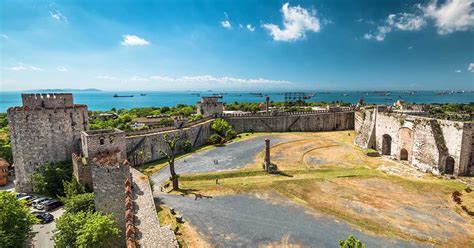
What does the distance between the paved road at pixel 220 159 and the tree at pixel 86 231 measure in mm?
12388

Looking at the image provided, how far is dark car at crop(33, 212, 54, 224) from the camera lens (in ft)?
75.0

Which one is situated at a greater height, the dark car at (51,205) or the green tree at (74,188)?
the green tree at (74,188)

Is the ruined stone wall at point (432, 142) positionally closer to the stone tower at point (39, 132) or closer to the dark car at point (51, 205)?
the dark car at point (51, 205)

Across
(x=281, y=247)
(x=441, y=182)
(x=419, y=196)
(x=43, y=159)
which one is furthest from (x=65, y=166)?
(x=441, y=182)

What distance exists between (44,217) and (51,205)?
2407 millimetres

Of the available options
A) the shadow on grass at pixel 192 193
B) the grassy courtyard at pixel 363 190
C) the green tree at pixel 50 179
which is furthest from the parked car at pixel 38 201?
the grassy courtyard at pixel 363 190

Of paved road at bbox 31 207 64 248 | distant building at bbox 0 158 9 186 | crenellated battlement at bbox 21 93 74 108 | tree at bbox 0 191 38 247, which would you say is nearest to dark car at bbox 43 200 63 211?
paved road at bbox 31 207 64 248

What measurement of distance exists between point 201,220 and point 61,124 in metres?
19.8

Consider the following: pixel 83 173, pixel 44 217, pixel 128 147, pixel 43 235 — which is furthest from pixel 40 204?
pixel 128 147

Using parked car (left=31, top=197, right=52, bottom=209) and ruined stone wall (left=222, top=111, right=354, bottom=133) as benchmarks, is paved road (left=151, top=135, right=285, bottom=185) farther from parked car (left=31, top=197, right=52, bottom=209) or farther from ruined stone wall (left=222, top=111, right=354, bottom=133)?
parked car (left=31, top=197, right=52, bottom=209)

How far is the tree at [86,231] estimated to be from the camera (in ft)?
52.9

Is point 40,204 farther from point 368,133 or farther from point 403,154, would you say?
point 368,133

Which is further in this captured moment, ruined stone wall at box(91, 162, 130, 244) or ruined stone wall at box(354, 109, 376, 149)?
ruined stone wall at box(354, 109, 376, 149)

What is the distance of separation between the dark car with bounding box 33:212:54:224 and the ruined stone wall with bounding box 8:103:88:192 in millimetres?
6679
